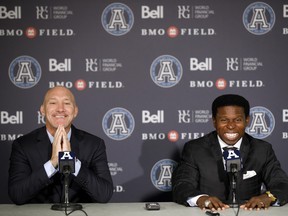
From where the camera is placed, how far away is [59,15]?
15.4ft

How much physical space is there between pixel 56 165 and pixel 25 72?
1.74 m

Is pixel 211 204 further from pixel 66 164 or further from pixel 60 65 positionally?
pixel 60 65

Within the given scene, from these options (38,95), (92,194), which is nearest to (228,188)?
(92,194)

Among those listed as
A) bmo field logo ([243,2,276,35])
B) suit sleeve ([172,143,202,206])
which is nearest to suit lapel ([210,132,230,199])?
suit sleeve ([172,143,202,206])

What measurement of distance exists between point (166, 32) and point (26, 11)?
125 cm

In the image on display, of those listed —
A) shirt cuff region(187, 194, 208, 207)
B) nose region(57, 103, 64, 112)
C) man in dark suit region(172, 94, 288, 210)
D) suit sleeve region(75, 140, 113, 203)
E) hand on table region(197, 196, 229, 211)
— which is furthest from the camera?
man in dark suit region(172, 94, 288, 210)

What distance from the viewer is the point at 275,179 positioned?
11.4ft

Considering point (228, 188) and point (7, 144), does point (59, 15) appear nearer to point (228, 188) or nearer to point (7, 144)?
point (7, 144)

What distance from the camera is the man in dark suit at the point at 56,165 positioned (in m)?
3.19

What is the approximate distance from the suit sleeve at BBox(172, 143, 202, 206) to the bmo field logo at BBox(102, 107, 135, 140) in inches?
41.7

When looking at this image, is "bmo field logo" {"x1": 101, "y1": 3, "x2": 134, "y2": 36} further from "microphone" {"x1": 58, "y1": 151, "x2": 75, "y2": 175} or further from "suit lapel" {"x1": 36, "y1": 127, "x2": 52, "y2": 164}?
"microphone" {"x1": 58, "y1": 151, "x2": 75, "y2": 175}

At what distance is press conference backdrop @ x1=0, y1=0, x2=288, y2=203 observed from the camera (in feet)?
15.4

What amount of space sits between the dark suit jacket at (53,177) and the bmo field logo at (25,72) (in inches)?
47.5

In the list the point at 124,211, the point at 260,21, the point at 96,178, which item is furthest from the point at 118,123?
the point at 124,211
